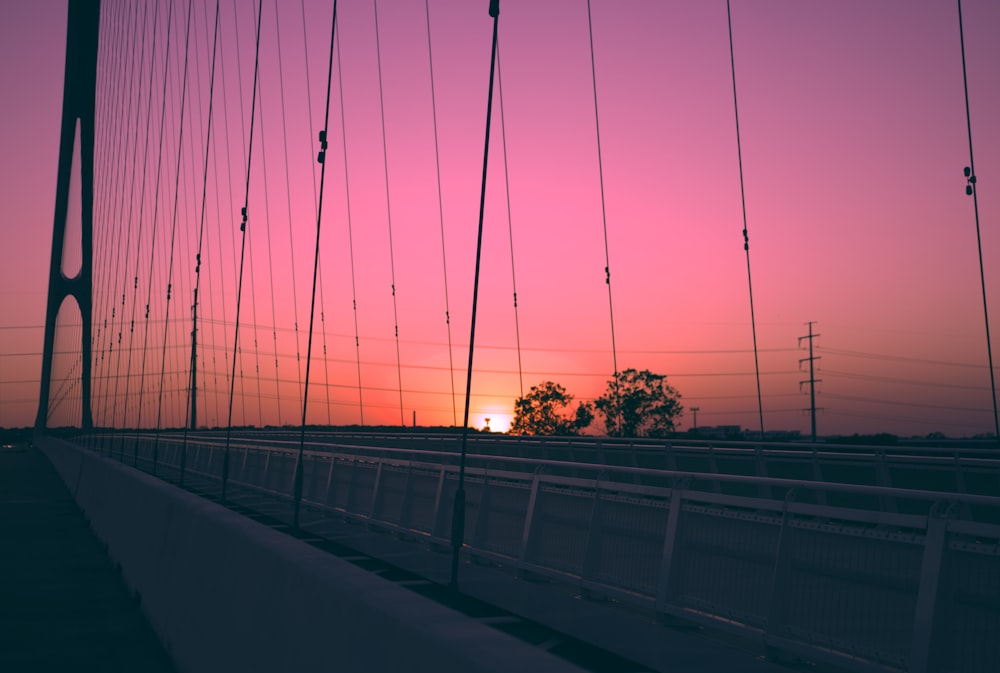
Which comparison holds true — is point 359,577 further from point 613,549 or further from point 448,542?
point 448,542

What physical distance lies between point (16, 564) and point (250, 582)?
33.7 feet

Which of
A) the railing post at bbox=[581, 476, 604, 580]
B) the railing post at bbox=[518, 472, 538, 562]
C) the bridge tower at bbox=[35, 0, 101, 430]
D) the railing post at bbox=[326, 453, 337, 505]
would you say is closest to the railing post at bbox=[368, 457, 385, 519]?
the railing post at bbox=[326, 453, 337, 505]

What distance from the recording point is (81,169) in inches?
2793

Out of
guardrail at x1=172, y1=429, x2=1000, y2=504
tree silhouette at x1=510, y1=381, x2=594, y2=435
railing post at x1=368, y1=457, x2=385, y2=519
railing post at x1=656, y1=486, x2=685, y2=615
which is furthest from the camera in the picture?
tree silhouette at x1=510, y1=381, x2=594, y2=435

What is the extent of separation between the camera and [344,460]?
20.3m

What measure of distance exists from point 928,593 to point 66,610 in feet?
27.5

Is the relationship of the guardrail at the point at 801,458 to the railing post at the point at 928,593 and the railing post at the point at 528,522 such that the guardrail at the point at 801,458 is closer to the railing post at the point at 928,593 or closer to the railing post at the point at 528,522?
the railing post at the point at 528,522

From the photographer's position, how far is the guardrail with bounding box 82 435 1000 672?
6.41m

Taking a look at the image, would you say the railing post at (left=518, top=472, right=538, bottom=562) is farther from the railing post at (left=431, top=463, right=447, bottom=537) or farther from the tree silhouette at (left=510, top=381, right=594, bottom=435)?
the tree silhouette at (left=510, top=381, right=594, bottom=435)

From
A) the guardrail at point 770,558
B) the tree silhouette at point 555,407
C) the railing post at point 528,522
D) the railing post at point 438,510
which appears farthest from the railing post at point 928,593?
the tree silhouette at point 555,407

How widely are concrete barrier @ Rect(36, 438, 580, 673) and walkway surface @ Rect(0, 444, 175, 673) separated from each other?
27cm

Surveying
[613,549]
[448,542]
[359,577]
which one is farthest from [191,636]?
[448,542]

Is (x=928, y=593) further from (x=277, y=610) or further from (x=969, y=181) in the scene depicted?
(x=969, y=181)

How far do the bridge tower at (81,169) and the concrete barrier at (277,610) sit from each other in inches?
2070
